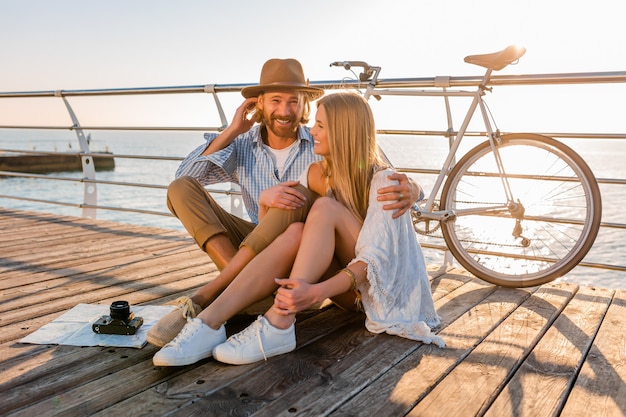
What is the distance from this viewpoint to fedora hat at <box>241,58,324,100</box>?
2.16 meters

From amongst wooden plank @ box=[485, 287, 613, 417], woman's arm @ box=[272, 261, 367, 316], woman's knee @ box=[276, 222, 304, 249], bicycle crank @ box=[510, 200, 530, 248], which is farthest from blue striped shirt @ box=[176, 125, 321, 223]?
wooden plank @ box=[485, 287, 613, 417]

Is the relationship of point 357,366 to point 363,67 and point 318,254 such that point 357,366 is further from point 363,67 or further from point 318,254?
point 363,67

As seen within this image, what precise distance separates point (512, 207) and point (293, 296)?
132 centimetres

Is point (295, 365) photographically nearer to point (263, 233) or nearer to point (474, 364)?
point (263, 233)

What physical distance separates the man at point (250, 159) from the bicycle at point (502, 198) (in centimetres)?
70

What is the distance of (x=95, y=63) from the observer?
2795 centimetres

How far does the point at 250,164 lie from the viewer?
89.0 inches

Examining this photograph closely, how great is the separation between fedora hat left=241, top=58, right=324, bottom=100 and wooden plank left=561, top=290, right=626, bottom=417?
1.33m

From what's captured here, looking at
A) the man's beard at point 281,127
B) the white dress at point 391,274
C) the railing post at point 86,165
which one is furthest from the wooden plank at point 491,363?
the railing post at point 86,165

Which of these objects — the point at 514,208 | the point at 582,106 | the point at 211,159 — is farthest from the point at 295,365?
the point at 582,106

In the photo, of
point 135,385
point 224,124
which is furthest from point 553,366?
point 224,124

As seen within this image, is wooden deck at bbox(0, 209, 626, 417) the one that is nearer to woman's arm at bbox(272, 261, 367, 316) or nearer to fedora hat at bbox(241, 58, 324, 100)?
woman's arm at bbox(272, 261, 367, 316)

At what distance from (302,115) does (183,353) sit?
111cm

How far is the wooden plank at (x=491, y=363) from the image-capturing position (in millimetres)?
1340
